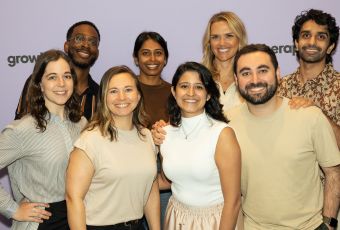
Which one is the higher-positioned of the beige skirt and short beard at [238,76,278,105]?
short beard at [238,76,278,105]

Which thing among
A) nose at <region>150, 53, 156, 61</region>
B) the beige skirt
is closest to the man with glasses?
nose at <region>150, 53, 156, 61</region>

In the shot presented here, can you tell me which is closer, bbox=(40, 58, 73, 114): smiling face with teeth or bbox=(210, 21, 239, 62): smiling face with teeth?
bbox=(40, 58, 73, 114): smiling face with teeth

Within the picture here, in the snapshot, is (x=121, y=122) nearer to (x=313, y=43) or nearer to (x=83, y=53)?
(x=83, y=53)

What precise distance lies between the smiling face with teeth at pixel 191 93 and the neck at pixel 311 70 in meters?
1.11

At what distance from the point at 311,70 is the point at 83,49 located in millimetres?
2069

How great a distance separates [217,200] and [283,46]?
2270mm

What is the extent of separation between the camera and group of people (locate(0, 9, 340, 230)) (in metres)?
2.64

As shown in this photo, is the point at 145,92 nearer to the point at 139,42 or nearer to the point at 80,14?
the point at 139,42

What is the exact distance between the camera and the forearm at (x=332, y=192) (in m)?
2.79

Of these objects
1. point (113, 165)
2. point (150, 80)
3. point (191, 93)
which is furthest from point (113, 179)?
point (150, 80)

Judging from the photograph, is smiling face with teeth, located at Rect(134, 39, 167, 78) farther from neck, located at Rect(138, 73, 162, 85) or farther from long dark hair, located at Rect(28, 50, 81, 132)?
long dark hair, located at Rect(28, 50, 81, 132)

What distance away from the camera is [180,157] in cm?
273

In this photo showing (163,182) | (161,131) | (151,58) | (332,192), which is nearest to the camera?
(332,192)

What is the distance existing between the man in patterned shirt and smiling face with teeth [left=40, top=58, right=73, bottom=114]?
171 centimetres
